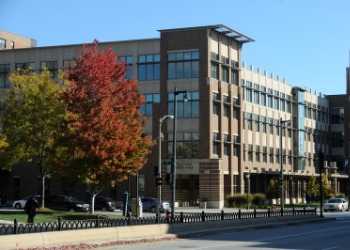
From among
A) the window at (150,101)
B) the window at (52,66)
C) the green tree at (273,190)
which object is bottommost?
the green tree at (273,190)

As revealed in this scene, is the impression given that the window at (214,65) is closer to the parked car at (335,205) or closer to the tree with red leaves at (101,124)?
the parked car at (335,205)

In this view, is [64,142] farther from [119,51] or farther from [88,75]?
[119,51]

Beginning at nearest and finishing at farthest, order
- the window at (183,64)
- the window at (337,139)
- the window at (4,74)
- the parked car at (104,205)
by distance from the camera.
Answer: the parked car at (104,205) < the window at (183,64) < the window at (4,74) < the window at (337,139)

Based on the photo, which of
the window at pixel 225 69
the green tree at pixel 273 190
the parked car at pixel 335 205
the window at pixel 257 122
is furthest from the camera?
the window at pixel 257 122

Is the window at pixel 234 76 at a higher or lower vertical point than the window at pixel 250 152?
higher

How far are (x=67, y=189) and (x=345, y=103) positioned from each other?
61.3 m

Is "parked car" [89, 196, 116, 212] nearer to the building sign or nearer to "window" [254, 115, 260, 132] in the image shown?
the building sign

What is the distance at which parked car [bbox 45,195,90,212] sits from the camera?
5741cm

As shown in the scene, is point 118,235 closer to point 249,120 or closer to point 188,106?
point 188,106

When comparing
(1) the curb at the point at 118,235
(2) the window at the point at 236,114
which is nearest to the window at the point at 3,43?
(2) the window at the point at 236,114

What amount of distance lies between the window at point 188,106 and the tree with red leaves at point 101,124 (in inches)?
1161

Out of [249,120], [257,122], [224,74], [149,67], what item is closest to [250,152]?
[249,120]

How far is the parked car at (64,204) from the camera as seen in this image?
188 feet

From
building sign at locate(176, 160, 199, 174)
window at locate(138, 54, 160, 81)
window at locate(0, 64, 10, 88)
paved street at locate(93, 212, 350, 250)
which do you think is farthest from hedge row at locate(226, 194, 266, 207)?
paved street at locate(93, 212, 350, 250)
